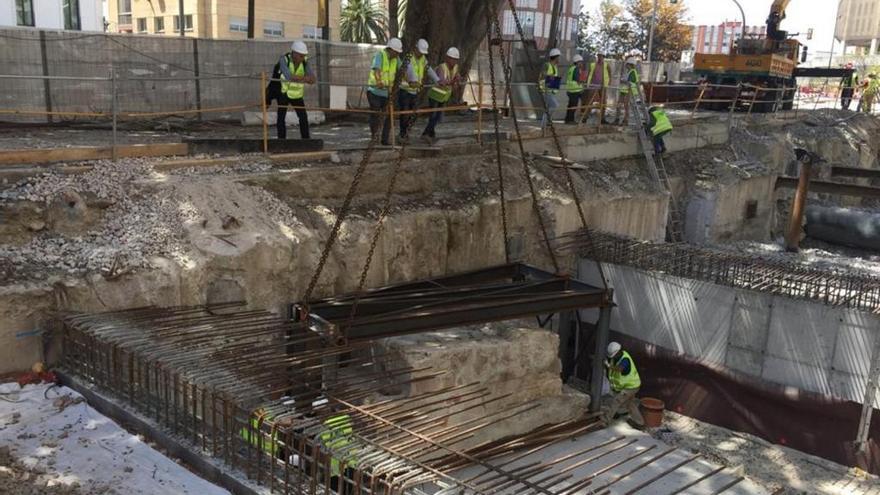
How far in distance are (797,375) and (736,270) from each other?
1.97 m

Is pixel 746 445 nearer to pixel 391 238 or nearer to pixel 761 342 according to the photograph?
pixel 761 342

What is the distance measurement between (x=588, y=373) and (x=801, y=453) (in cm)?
356

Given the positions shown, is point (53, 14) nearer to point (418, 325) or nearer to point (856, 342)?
point (418, 325)

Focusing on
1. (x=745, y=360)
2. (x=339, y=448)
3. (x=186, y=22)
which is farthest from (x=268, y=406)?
(x=186, y=22)

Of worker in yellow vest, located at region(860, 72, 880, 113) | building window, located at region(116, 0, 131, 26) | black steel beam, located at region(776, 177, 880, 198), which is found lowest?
black steel beam, located at region(776, 177, 880, 198)

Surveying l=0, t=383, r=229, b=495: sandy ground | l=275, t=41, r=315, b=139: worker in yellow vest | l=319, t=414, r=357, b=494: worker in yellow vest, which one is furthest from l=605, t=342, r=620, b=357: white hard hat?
l=0, t=383, r=229, b=495: sandy ground

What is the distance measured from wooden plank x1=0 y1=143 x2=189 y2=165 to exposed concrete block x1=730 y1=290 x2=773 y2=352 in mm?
9081

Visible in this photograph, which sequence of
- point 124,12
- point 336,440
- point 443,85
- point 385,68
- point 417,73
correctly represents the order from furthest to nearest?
point 124,12
point 443,85
point 417,73
point 385,68
point 336,440

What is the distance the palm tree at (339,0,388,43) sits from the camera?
43.4 meters

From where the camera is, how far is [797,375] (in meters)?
11.1

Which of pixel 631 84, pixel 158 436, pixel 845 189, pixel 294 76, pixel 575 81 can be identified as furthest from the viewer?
pixel 845 189

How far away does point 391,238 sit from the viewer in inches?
439

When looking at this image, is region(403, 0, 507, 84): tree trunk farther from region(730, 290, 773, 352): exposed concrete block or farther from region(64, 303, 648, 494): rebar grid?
region(64, 303, 648, 494): rebar grid

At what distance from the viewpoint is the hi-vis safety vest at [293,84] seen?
37.7 feet
